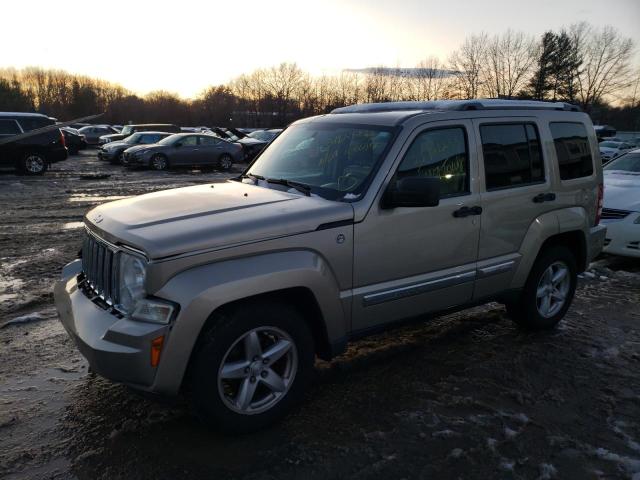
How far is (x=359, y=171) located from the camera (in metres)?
3.66

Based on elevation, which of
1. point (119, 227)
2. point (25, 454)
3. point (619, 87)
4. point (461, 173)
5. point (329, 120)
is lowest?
point (25, 454)

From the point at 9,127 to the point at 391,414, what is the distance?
58.7ft

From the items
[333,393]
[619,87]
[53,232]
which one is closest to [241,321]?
[333,393]

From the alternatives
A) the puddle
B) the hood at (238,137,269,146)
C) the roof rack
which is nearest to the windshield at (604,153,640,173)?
the roof rack

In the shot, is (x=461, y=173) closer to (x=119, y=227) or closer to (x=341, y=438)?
(x=341, y=438)

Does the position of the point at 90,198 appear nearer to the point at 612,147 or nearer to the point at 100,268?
the point at 100,268

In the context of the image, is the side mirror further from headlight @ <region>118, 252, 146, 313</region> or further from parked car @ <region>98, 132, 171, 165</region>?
parked car @ <region>98, 132, 171, 165</region>

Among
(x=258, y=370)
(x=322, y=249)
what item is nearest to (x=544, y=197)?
(x=322, y=249)

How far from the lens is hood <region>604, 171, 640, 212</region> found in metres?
7.41

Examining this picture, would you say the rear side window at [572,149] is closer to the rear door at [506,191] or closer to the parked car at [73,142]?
the rear door at [506,191]

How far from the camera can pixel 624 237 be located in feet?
23.4

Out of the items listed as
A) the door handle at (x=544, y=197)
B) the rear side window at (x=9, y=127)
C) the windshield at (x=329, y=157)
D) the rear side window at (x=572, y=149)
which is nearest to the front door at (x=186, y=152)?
the rear side window at (x=9, y=127)

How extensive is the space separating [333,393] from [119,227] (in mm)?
1876

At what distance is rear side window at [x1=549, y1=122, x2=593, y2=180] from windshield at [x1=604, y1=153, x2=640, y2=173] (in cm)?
445
